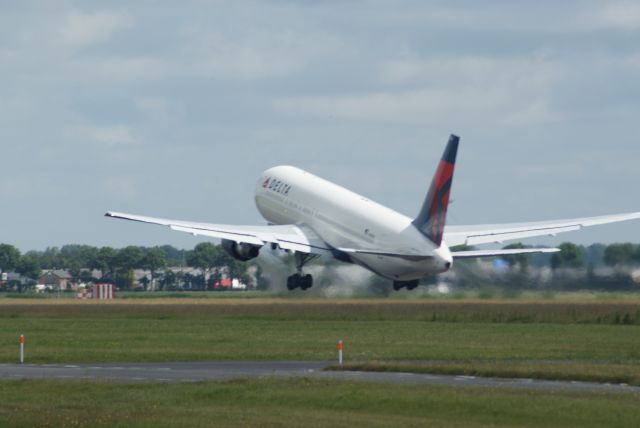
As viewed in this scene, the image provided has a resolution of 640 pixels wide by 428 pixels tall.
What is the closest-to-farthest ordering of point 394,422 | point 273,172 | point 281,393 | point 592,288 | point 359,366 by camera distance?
point 394,422 < point 281,393 < point 359,366 < point 592,288 < point 273,172

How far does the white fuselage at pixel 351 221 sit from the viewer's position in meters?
Result: 84.9

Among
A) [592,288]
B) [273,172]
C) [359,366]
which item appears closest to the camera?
[359,366]

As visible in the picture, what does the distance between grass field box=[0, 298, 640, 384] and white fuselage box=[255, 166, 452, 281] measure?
3063mm

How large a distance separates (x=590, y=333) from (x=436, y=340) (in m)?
8.03

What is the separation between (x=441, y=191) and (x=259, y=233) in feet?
58.9

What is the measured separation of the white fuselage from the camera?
8494 cm

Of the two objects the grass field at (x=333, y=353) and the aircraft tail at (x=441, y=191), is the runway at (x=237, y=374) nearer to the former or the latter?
the grass field at (x=333, y=353)

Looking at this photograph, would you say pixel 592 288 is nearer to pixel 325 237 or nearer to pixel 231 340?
pixel 325 237

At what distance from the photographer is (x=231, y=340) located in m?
68.8

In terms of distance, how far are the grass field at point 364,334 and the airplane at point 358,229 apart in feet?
10.7

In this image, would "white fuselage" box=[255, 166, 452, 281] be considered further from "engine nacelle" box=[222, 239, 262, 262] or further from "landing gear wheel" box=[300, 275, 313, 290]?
"engine nacelle" box=[222, 239, 262, 262]

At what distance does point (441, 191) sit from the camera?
82.4 meters

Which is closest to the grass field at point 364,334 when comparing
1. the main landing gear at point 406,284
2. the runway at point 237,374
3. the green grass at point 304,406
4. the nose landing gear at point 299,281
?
the main landing gear at point 406,284

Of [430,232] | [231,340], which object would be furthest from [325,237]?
[231,340]
